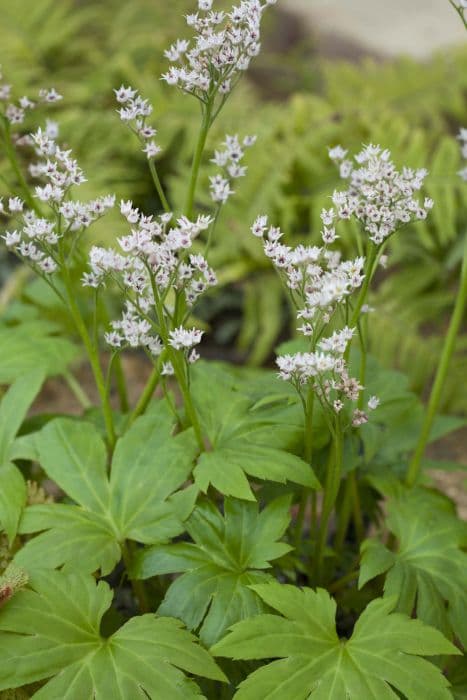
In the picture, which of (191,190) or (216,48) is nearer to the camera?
(216,48)

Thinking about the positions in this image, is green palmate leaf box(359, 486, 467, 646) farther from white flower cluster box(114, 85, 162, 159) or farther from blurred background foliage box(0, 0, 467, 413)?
blurred background foliage box(0, 0, 467, 413)

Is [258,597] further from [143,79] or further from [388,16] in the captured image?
[388,16]

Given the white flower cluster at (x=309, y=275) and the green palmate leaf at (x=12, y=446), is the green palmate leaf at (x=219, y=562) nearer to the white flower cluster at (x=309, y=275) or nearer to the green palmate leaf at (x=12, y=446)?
the green palmate leaf at (x=12, y=446)

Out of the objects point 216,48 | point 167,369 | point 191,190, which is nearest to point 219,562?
point 167,369

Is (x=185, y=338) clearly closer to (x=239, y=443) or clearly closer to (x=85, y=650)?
(x=239, y=443)

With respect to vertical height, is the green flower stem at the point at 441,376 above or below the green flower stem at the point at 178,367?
above

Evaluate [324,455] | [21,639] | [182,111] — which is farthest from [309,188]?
[21,639]

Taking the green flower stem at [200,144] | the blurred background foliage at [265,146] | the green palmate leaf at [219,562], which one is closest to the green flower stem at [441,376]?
the green palmate leaf at [219,562]
